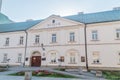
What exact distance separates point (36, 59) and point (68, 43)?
6375mm

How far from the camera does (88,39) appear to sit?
23.5 metres

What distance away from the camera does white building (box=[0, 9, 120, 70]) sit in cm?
2217

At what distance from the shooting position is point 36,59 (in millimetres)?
26406

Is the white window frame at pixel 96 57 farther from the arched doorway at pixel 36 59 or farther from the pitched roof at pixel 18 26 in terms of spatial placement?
the pitched roof at pixel 18 26

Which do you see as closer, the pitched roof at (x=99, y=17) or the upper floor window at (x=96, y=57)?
the upper floor window at (x=96, y=57)

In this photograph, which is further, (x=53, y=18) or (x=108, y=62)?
(x=53, y=18)

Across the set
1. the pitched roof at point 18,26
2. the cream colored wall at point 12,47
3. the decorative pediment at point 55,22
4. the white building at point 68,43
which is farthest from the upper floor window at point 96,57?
the pitched roof at point 18,26

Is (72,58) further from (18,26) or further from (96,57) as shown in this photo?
(18,26)

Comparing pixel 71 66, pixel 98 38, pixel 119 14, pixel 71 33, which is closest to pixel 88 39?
pixel 98 38

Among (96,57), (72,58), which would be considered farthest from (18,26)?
→ (96,57)

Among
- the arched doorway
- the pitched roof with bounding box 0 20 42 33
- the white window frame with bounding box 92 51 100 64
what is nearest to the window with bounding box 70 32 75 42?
the white window frame with bounding box 92 51 100 64

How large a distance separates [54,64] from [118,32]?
1084 centimetres

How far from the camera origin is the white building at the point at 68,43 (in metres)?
22.2

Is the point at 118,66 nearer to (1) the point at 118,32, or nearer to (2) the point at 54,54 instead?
(1) the point at 118,32
